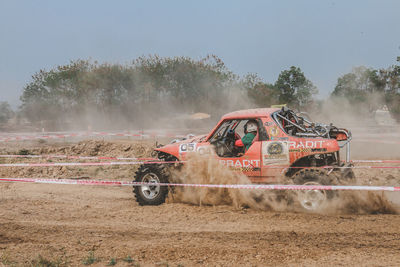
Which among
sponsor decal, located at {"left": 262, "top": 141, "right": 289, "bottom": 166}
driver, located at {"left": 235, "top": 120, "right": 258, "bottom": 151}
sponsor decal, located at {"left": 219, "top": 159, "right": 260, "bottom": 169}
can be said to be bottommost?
sponsor decal, located at {"left": 219, "top": 159, "right": 260, "bottom": 169}

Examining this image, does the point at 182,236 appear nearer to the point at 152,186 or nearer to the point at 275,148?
the point at 152,186

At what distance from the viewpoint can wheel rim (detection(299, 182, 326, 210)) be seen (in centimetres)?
599

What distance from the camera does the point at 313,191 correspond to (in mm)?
6070

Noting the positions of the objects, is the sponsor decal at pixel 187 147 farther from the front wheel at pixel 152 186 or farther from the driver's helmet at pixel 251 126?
the driver's helmet at pixel 251 126

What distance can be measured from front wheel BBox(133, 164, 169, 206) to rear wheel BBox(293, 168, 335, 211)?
8.54 feet

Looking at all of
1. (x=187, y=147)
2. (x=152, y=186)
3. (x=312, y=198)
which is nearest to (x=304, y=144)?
(x=312, y=198)

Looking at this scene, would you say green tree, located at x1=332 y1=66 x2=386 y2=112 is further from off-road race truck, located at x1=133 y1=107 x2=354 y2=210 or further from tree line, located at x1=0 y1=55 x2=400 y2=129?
off-road race truck, located at x1=133 y1=107 x2=354 y2=210

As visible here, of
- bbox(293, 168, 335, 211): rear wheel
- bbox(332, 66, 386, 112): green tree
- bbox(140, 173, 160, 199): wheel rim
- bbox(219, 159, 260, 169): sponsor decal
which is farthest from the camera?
bbox(332, 66, 386, 112): green tree

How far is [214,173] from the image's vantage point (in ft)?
22.3

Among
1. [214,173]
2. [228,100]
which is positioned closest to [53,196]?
[214,173]

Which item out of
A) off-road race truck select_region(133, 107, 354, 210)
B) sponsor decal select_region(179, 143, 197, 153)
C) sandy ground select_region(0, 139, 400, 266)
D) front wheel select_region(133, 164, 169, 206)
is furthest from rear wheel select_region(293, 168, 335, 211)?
front wheel select_region(133, 164, 169, 206)

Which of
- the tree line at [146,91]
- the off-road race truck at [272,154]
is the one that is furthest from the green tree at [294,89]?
the off-road race truck at [272,154]

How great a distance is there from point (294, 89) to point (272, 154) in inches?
1374

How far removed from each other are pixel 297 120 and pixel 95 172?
6.98 metres
